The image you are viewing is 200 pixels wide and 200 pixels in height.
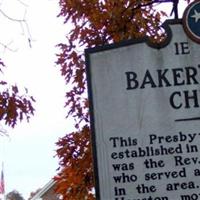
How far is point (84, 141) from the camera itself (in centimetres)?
851

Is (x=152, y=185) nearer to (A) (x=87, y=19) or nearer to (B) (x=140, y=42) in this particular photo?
(B) (x=140, y=42)

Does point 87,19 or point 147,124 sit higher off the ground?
point 87,19

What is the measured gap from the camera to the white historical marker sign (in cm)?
466

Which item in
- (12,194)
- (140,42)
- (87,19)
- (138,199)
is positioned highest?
(87,19)

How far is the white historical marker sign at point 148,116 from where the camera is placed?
4656 millimetres

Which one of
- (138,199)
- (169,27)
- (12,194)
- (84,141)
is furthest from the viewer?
(12,194)

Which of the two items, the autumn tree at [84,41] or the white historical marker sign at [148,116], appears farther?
the autumn tree at [84,41]

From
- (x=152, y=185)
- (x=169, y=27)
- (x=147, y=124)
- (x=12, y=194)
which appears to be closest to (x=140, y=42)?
(x=169, y=27)

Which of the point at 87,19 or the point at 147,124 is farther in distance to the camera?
the point at 87,19

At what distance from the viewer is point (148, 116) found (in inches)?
187

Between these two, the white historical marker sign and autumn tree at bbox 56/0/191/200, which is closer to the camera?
the white historical marker sign

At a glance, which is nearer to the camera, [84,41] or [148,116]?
[148,116]

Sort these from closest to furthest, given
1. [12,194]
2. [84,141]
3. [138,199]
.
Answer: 1. [138,199]
2. [84,141]
3. [12,194]

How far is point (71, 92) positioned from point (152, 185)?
4121 mm
